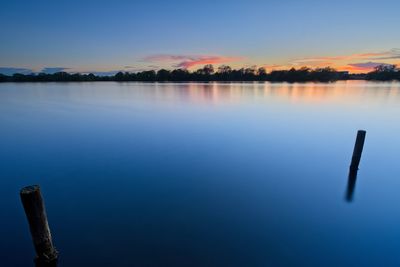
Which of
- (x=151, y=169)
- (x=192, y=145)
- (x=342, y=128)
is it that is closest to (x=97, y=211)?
(x=151, y=169)

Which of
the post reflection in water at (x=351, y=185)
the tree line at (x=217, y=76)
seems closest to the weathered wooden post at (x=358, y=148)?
the post reflection in water at (x=351, y=185)

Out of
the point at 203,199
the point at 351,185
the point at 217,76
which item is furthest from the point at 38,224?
the point at 217,76

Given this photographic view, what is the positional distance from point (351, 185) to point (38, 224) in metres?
10.6

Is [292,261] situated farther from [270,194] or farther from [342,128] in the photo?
[342,128]

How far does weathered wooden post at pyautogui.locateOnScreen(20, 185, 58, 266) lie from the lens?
4113 mm

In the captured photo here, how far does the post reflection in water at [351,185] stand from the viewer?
830cm

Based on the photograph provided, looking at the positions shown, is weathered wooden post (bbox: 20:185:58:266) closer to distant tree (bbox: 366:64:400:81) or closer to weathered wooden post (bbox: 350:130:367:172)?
weathered wooden post (bbox: 350:130:367:172)

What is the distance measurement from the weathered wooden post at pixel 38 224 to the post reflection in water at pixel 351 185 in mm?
9304

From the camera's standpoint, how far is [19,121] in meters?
20.8

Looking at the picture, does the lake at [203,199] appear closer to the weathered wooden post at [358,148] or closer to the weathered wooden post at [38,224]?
the weathered wooden post at [38,224]

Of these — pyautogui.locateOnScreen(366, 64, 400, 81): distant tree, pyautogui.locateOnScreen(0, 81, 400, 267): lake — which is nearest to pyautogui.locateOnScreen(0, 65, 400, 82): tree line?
pyautogui.locateOnScreen(366, 64, 400, 81): distant tree

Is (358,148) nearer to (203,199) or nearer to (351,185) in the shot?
(351,185)

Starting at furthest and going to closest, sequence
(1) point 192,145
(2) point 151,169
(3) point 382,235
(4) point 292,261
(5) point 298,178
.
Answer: (1) point 192,145
(2) point 151,169
(5) point 298,178
(3) point 382,235
(4) point 292,261

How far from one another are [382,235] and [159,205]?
6.67 m
